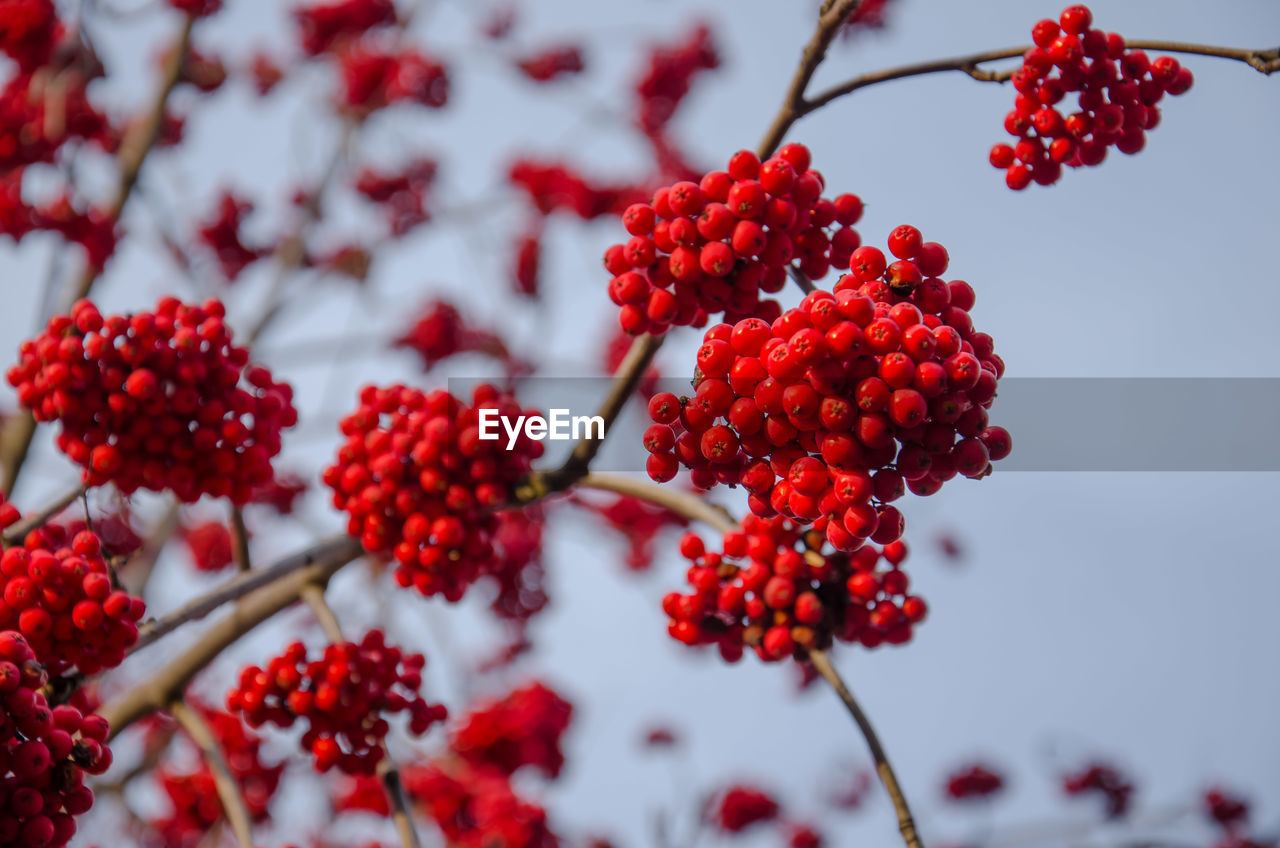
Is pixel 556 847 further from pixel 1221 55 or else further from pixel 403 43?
pixel 403 43

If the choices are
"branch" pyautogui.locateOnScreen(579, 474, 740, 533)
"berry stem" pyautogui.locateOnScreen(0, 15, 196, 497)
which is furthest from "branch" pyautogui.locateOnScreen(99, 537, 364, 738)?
"berry stem" pyautogui.locateOnScreen(0, 15, 196, 497)

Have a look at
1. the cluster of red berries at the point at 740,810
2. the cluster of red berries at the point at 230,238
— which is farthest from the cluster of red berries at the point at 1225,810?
the cluster of red berries at the point at 230,238

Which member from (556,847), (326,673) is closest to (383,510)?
(326,673)

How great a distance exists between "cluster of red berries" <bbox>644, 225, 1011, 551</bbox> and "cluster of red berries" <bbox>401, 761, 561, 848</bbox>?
5.02 m

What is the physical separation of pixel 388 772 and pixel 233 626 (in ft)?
3.42

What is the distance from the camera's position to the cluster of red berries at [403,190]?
9.46 m

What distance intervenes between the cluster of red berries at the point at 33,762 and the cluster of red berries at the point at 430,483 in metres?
1.28

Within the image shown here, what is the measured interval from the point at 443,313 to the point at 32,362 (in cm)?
632

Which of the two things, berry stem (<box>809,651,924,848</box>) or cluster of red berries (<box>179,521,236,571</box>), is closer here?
berry stem (<box>809,651,924,848</box>)

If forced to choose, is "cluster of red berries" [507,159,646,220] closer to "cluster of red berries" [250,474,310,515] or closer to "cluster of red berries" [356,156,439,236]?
"cluster of red berries" [356,156,439,236]

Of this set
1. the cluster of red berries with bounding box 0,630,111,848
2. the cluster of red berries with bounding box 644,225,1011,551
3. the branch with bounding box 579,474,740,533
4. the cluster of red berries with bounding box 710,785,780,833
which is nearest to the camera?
the cluster of red berries with bounding box 644,225,1011,551

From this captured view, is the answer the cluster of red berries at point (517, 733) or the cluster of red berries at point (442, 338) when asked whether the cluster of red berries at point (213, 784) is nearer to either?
the cluster of red berries at point (517, 733)

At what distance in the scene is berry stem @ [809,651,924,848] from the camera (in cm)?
298

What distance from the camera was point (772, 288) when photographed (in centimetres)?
288
